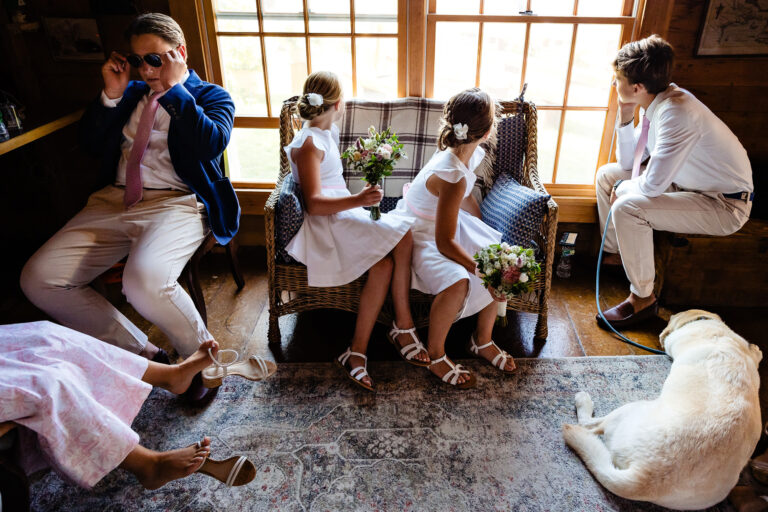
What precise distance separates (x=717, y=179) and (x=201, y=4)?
2.74 metres

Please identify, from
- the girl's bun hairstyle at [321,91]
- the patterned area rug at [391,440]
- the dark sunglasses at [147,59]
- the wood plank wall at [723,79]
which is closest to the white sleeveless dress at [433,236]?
the patterned area rug at [391,440]

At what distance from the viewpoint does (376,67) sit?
2.93 m

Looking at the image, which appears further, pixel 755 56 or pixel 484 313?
pixel 755 56

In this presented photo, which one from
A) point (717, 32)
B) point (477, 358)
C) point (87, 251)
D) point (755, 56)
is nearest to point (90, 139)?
point (87, 251)

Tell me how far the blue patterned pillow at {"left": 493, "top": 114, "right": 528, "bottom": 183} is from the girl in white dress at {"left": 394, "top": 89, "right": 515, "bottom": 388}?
41 centimetres

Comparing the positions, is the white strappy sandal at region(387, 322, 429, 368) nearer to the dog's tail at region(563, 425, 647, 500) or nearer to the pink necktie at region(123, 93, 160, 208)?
the dog's tail at region(563, 425, 647, 500)

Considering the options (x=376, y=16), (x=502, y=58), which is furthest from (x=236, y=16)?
(x=502, y=58)

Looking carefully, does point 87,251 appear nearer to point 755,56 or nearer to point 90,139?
point 90,139

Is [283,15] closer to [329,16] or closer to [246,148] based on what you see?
[329,16]

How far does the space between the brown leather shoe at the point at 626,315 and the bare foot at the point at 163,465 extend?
1.98 m

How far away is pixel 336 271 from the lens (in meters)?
2.23

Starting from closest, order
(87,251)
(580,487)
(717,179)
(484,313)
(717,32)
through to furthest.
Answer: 1. (580,487)
2. (87,251)
3. (484,313)
4. (717,179)
5. (717,32)

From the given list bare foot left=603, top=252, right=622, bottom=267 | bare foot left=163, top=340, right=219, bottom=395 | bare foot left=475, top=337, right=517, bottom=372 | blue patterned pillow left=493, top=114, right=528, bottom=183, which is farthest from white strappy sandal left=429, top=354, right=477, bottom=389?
bare foot left=603, top=252, right=622, bottom=267

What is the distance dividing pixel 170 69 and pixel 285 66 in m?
0.90
